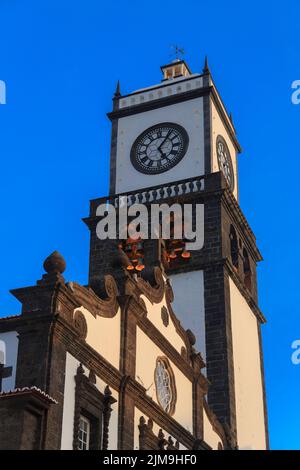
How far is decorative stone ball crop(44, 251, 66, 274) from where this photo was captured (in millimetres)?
24016

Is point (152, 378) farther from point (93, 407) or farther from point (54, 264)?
point (54, 264)

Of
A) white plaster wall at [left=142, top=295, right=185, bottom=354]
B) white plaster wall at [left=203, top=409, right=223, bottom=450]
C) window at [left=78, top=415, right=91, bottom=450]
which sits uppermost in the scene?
white plaster wall at [left=142, top=295, right=185, bottom=354]

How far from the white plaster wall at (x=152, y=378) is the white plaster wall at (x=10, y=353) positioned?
5.03 meters

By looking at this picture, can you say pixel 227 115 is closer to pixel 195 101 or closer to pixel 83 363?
pixel 195 101

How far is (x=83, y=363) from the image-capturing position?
2428 cm

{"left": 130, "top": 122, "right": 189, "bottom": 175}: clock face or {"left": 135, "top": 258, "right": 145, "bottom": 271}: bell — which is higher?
{"left": 130, "top": 122, "right": 189, "bottom": 175}: clock face

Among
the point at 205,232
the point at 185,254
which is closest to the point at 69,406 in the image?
the point at 185,254

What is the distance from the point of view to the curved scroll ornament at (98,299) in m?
24.8

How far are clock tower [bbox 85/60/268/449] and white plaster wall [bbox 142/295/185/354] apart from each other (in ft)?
12.7

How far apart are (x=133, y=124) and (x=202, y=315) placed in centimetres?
1145

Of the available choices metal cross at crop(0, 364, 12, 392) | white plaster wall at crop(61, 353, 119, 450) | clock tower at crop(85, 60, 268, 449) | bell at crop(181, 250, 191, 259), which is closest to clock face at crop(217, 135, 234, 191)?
clock tower at crop(85, 60, 268, 449)

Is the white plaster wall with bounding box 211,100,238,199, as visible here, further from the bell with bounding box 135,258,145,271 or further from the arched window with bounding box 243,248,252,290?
the bell with bounding box 135,258,145,271

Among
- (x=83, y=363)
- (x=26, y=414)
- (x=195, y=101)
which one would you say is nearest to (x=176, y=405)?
(x=83, y=363)
